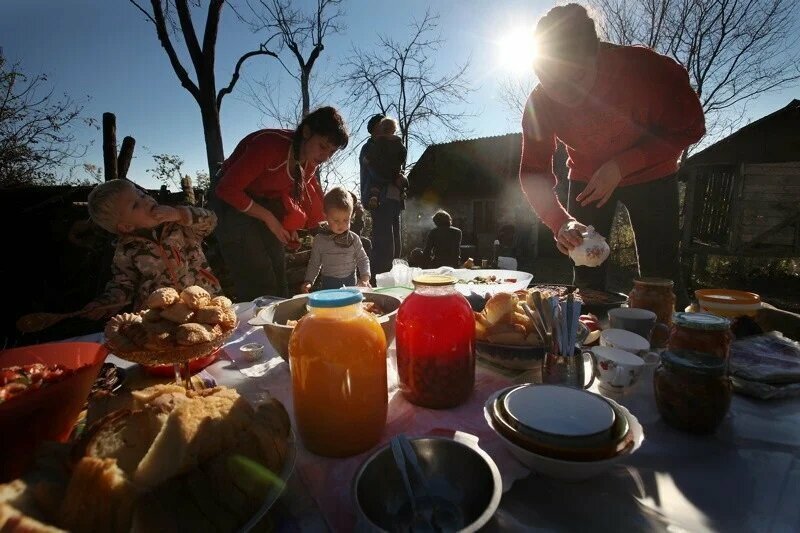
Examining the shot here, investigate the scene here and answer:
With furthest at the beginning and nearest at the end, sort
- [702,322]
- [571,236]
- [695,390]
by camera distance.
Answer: [571,236] < [702,322] < [695,390]

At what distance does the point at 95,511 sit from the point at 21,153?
1262 centimetres

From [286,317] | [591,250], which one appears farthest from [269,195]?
[591,250]

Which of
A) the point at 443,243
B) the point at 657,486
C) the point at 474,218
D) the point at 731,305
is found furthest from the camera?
the point at 474,218

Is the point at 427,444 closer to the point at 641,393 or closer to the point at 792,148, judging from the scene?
the point at 641,393

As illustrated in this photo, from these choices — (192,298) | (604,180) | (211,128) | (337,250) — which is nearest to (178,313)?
(192,298)

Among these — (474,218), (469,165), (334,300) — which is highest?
(469,165)

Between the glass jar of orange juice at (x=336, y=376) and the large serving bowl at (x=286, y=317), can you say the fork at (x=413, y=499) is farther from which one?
the large serving bowl at (x=286, y=317)

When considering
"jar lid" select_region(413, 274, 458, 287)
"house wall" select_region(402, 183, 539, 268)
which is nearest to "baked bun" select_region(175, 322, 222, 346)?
"jar lid" select_region(413, 274, 458, 287)

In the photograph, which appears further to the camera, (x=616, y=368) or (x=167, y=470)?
(x=616, y=368)

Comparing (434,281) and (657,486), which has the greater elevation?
(434,281)

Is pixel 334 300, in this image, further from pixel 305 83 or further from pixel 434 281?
pixel 305 83

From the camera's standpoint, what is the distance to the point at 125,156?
6.82 m

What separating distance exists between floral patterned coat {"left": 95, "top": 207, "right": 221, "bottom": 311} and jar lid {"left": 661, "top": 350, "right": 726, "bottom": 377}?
257 centimetres

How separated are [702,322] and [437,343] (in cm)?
75
